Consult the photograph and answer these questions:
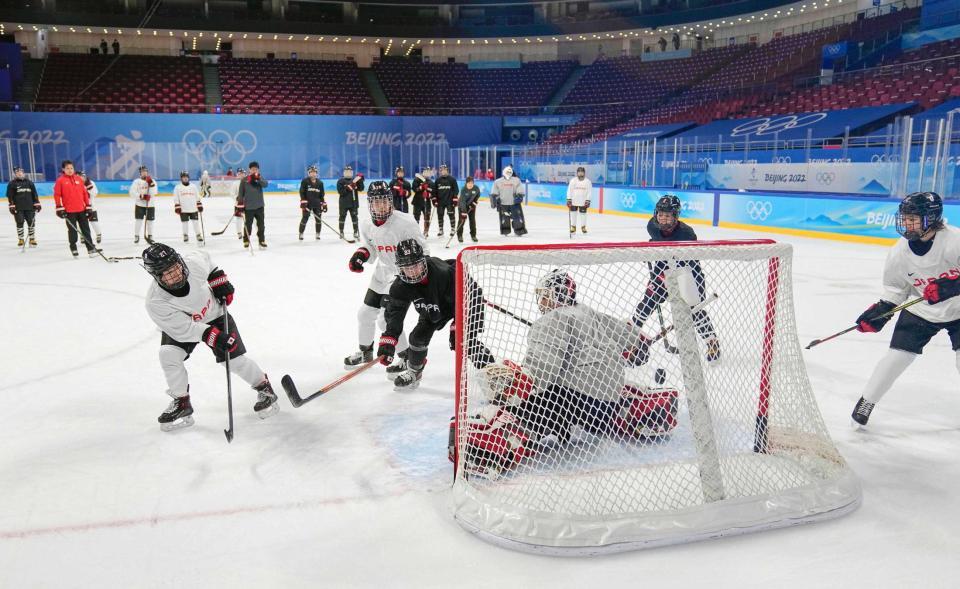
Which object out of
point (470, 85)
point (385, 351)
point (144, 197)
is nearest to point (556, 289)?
point (385, 351)

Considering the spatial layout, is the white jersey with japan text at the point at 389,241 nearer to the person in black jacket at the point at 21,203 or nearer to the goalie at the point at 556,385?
the goalie at the point at 556,385

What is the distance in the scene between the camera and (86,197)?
10.3 metres

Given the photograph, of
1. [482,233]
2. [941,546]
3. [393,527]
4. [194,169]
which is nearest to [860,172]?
→ [482,233]

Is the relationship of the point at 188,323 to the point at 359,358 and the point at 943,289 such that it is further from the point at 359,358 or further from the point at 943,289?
the point at 943,289

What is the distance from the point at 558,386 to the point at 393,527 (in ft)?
2.81

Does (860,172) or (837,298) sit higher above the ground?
(860,172)

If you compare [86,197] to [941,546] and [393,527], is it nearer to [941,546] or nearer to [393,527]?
[393,527]

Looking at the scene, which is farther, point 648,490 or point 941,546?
point 648,490

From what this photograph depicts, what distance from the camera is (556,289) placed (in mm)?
3066

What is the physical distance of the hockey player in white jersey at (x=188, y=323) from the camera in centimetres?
354

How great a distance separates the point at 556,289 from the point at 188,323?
1.84 m

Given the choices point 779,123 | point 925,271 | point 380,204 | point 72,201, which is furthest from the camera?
point 779,123

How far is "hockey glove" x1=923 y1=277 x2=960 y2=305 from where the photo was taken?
329 centimetres

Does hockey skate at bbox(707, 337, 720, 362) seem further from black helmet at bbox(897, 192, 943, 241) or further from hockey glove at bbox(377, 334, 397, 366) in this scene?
hockey glove at bbox(377, 334, 397, 366)
